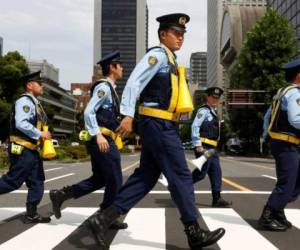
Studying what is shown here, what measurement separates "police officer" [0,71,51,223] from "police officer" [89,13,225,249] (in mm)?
1632

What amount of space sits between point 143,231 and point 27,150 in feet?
5.24

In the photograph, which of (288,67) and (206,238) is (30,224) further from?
(288,67)

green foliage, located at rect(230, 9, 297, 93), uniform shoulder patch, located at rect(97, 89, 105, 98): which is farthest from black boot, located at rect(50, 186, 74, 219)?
green foliage, located at rect(230, 9, 297, 93)

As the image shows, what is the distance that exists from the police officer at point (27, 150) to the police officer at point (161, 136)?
1.63m

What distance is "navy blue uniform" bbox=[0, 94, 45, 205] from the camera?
544 cm

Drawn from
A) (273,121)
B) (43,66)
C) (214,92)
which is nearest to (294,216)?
(273,121)

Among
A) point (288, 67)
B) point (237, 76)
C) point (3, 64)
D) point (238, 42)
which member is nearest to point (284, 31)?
point (237, 76)

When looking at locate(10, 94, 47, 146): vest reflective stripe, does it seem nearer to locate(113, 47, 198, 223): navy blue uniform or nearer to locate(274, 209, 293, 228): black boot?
locate(113, 47, 198, 223): navy blue uniform

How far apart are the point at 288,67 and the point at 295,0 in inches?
1688

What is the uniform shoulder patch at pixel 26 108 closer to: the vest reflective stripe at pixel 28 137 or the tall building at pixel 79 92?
the vest reflective stripe at pixel 28 137

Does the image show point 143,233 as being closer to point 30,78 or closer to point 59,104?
point 30,78

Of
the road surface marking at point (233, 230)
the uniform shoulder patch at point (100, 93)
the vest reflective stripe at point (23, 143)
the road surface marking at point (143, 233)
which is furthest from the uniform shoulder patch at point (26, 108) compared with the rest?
the road surface marking at point (233, 230)

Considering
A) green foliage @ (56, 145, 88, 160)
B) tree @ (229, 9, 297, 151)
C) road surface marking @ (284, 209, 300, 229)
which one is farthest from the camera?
tree @ (229, 9, 297, 151)

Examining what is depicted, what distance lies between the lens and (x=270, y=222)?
5.23 meters
